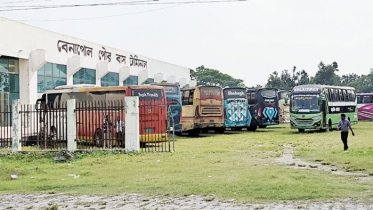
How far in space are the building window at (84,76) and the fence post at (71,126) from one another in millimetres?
19611

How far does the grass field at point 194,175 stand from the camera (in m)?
9.61

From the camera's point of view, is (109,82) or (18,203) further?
(109,82)

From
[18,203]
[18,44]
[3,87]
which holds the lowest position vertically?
[18,203]

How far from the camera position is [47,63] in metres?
33.5

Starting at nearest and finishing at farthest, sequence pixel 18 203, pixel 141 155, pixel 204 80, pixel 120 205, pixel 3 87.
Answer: pixel 120 205, pixel 18 203, pixel 141 155, pixel 3 87, pixel 204 80

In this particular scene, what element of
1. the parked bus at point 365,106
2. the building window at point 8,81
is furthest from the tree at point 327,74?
the building window at point 8,81

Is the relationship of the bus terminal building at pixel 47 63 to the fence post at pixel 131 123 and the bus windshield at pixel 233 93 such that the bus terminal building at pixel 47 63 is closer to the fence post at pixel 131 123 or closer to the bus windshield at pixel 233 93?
the bus windshield at pixel 233 93

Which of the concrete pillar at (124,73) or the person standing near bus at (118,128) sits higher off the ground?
the concrete pillar at (124,73)

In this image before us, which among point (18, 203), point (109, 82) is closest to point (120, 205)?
point (18, 203)

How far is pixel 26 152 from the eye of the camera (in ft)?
57.4

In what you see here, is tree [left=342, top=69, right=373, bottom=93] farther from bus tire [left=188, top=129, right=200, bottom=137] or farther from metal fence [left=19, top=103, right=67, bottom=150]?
metal fence [left=19, top=103, right=67, bottom=150]

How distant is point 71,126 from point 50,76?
17.6 m

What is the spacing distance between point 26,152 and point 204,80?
226ft

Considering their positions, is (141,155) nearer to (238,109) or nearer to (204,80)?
(238,109)
